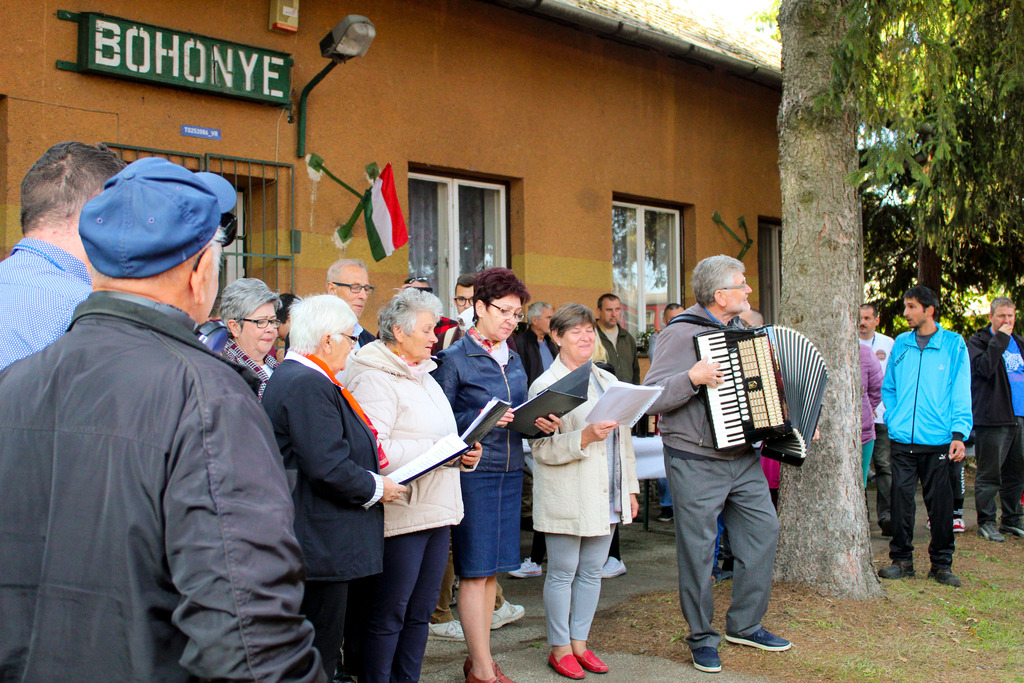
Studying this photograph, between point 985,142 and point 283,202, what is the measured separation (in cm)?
630

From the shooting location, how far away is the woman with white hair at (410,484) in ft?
11.6

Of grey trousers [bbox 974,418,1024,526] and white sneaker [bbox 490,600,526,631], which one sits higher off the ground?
grey trousers [bbox 974,418,1024,526]

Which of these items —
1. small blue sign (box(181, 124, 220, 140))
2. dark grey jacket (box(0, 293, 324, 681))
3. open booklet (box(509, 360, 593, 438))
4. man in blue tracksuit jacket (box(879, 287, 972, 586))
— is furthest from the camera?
small blue sign (box(181, 124, 220, 140))

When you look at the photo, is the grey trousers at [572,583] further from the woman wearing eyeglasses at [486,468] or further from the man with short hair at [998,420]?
the man with short hair at [998,420]

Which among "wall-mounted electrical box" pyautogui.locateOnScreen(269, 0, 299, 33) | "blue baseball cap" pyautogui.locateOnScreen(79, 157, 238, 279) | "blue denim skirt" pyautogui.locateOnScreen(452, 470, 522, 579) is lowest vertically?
"blue denim skirt" pyautogui.locateOnScreen(452, 470, 522, 579)

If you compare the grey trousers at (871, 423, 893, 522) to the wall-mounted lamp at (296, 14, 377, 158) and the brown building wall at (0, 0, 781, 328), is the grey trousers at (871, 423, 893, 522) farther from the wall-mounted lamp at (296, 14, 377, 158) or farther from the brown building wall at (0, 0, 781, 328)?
the wall-mounted lamp at (296, 14, 377, 158)

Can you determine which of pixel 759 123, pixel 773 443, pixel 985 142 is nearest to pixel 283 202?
pixel 773 443

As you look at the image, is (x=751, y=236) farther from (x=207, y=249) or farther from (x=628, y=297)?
(x=207, y=249)

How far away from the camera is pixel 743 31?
12.3 metres

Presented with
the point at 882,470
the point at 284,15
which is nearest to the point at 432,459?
the point at 284,15

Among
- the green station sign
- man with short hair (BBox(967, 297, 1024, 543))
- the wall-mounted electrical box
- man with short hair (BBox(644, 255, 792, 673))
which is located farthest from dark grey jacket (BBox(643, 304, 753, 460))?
man with short hair (BBox(967, 297, 1024, 543))

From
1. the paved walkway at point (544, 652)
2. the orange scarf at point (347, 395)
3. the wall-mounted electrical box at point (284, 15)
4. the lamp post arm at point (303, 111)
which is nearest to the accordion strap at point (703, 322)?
the paved walkway at point (544, 652)

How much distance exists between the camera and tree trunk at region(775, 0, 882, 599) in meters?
5.47

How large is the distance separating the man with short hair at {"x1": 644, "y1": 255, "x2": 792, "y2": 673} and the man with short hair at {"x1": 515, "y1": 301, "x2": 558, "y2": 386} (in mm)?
2321
